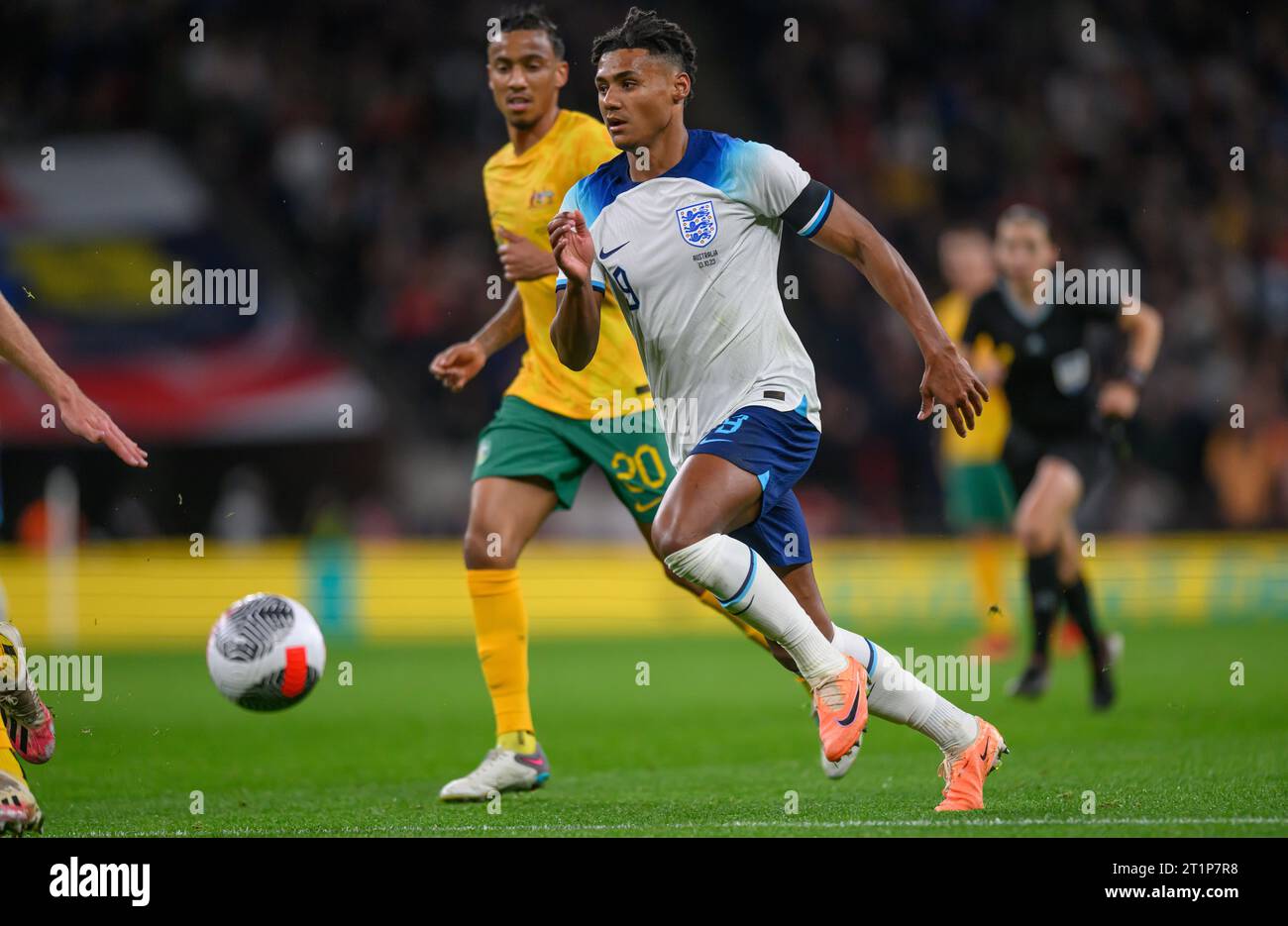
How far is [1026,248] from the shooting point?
30.7 ft

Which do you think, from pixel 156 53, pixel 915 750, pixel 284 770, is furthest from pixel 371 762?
pixel 156 53

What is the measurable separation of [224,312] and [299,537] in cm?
305

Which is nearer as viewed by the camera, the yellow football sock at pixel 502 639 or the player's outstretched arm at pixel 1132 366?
the yellow football sock at pixel 502 639

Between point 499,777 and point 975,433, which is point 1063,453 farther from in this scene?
point 499,777

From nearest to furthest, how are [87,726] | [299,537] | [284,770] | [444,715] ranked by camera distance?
[284,770] < [87,726] < [444,715] < [299,537]

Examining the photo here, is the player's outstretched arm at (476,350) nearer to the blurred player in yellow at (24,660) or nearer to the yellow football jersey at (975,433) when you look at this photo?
the blurred player in yellow at (24,660)

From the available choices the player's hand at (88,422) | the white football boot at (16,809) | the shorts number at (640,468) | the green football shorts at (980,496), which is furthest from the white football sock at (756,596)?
the green football shorts at (980,496)

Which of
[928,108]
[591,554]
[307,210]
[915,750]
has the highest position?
[928,108]

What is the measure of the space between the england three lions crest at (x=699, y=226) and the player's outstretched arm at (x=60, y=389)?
6.10 ft

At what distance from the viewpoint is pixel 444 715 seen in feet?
30.1

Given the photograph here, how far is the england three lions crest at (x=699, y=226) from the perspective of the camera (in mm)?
5215

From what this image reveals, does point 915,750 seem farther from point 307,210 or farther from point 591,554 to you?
point 307,210

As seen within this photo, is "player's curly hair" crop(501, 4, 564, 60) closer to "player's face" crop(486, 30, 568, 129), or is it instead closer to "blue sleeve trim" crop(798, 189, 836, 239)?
"player's face" crop(486, 30, 568, 129)

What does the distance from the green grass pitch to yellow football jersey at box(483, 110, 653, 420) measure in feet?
5.03
